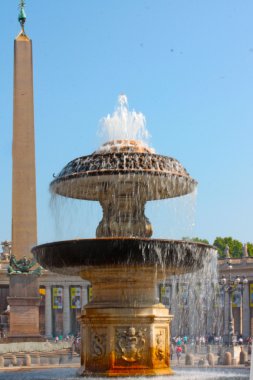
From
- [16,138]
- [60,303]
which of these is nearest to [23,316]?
[16,138]

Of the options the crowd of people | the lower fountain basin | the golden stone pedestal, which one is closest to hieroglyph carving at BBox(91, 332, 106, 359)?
the lower fountain basin

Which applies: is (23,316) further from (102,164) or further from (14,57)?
(102,164)

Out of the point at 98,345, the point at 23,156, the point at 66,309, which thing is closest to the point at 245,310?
the point at 66,309

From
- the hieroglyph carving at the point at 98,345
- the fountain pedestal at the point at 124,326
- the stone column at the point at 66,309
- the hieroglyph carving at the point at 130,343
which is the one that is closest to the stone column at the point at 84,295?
the stone column at the point at 66,309

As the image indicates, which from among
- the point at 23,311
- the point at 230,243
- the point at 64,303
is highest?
the point at 230,243

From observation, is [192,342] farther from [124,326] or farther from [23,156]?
[124,326]

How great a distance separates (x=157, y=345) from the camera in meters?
21.8

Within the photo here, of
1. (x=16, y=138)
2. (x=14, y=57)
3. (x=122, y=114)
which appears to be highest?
(x=14, y=57)

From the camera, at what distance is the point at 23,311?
181 feet

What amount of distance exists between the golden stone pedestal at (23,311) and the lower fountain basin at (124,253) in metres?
33.1

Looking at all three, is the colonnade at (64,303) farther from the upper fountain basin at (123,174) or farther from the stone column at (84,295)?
the upper fountain basin at (123,174)

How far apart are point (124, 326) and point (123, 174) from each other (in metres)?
3.68

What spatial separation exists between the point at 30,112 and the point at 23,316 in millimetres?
17007

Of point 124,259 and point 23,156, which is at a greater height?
point 23,156
